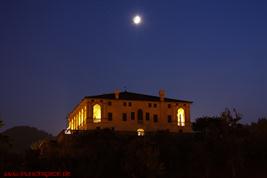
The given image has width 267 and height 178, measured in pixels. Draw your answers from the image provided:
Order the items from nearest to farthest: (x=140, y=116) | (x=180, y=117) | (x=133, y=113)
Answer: (x=133, y=113) → (x=140, y=116) → (x=180, y=117)

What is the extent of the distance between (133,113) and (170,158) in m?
20.5

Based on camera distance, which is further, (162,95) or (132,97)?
(162,95)

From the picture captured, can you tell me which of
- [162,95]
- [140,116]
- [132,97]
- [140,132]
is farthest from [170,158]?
[162,95]

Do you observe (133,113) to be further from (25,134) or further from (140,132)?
(25,134)

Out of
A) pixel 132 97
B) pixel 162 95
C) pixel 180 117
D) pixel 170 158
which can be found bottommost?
pixel 170 158

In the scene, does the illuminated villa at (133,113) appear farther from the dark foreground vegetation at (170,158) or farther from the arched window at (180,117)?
the dark foreground vegetation at (170,158)

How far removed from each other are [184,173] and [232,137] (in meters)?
5.32

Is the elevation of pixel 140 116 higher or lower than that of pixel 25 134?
lower

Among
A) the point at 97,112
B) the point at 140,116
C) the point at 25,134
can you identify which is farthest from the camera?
the point at 25,134

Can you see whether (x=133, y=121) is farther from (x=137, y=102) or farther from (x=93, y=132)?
(x=93, y=132)

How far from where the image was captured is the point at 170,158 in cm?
4459

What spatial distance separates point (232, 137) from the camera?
41.2 meters

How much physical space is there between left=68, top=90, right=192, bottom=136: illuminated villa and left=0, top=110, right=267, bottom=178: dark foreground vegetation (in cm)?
1364

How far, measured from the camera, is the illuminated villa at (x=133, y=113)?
62.5 meters
